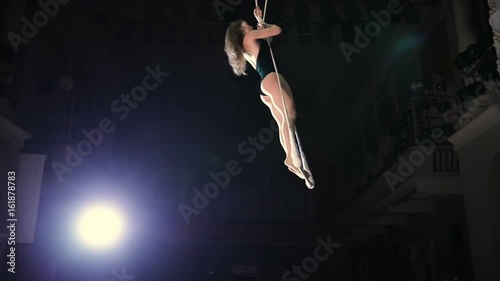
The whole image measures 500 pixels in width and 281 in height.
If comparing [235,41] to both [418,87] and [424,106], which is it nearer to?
[424,106]

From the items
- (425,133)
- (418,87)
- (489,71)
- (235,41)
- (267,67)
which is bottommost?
(267,67)

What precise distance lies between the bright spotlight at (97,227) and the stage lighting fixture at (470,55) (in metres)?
8.38

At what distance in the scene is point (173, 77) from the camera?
52.1ft

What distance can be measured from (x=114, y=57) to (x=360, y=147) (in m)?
8.05

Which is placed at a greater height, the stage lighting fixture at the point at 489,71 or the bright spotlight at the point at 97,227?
the stage lighting fixture at the point at 489,71

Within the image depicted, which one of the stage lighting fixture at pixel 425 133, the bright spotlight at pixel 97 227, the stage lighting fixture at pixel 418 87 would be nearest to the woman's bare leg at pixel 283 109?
the stage lighting fixture at pixel 425 133

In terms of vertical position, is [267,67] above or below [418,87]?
below

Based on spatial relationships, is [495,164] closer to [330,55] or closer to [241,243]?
[330,55]

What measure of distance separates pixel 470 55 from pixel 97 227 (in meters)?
8.73

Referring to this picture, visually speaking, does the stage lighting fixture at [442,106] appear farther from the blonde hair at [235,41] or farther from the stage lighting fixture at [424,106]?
the blonde hair at [235,41]

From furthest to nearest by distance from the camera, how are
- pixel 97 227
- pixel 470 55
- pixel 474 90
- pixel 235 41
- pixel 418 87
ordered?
pixel 97 227, pixel 418 87, pixel 470 55, pixel 474 90, pixel 235 41

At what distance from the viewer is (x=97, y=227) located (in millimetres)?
11352

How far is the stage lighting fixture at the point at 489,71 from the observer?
6.30 meters

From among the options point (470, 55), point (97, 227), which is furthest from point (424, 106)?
point (97, 227)
